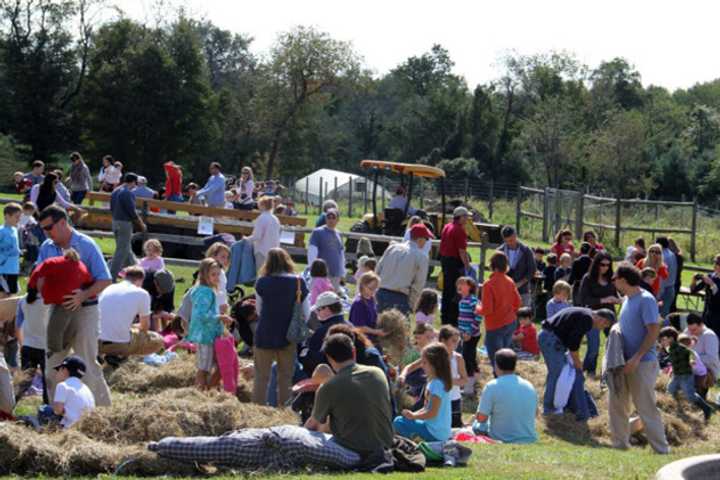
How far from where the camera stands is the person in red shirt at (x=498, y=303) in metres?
14.4

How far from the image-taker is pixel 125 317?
13195mm

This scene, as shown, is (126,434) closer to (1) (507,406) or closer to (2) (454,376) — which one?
(1) (507,406)

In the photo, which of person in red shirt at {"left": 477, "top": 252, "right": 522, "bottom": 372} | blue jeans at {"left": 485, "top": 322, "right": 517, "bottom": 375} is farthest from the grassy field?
person in red shirt at {"left": 477, "top": 252, "right": 522, "bottom": 372}

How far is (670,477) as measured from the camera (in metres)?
5.92

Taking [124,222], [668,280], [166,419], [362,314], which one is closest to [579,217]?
[668,280]

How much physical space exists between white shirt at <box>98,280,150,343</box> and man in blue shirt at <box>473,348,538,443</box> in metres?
4.04

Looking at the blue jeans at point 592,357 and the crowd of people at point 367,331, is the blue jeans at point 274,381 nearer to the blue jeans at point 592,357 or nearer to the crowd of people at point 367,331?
the crowd of people at point 367,331

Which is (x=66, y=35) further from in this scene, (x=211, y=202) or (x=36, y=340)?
(x=36, y=340)

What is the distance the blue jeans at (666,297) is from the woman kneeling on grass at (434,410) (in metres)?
9.76

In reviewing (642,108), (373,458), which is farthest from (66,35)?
(373,458)

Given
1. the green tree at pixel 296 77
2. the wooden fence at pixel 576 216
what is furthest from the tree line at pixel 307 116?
the wooden fence at pixel 576 216

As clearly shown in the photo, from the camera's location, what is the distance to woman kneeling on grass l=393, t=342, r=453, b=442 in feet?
33.8

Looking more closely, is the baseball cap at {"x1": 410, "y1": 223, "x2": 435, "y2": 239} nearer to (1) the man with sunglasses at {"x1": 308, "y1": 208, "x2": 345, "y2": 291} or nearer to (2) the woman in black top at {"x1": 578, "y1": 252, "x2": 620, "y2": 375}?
(1) the man with sunglasses at {"x1": 308, "y1": 208, "x2": 345, "y2": 291}

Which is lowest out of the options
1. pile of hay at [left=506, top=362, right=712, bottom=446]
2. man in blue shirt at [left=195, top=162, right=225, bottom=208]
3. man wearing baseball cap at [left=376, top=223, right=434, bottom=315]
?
pile of hay at [left=506, top=362, right=712, bottom=446]
